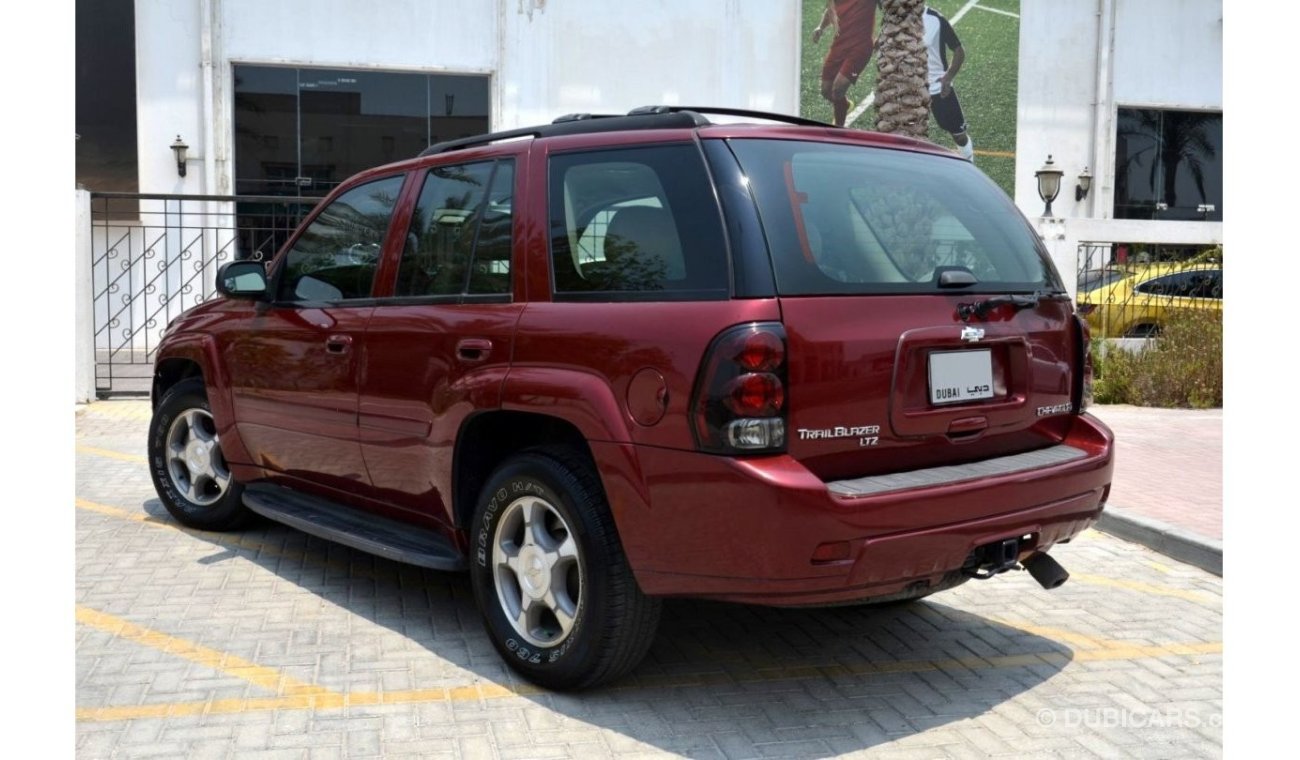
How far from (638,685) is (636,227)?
64.0 inches

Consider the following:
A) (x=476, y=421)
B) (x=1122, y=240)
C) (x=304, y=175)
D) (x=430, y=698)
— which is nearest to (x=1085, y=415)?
(x=476, y=421)

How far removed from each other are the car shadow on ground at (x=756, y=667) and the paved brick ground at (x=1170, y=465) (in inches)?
94.0

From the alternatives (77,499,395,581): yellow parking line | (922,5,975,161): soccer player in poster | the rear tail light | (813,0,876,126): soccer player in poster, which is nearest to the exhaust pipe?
the rear tail light

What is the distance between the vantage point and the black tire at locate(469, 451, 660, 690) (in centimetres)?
380

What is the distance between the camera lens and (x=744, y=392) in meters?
3.45

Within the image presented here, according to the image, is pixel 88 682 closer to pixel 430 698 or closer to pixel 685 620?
pixel 430 698

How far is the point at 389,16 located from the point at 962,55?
10.3m

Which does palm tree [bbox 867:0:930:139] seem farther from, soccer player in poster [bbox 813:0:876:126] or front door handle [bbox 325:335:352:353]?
front door handle [bbox 325:335:352:353]

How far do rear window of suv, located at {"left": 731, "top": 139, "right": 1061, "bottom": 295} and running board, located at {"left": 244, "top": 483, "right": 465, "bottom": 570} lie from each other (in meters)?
1.84

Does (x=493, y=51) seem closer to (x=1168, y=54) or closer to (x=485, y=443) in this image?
(x=1168, y=54)

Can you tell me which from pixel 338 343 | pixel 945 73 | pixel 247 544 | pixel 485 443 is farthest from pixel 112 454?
pixel 945 73

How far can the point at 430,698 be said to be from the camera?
406cm

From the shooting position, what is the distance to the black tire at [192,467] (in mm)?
6266

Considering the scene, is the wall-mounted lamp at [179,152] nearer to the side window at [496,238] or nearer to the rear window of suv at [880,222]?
the side window at [496,238]
